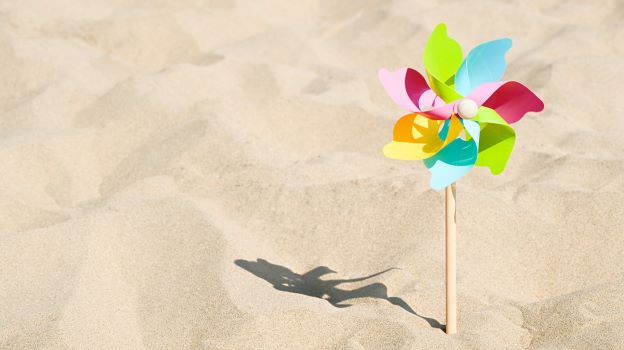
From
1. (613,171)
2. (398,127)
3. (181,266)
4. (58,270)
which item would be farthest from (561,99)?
(58,270)

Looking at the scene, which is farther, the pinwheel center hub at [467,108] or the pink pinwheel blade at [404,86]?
the pink pinwheel blade at [404,86]

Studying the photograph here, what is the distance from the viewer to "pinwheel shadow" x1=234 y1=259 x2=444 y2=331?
2760 millimetres

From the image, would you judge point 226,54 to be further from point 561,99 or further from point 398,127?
point 398,127

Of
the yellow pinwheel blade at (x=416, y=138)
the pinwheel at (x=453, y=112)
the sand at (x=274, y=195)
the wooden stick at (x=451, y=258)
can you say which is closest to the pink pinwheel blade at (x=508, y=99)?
the pinwheel at (x=453, y=112)

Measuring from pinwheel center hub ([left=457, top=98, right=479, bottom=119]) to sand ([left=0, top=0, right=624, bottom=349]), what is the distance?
0.68 m

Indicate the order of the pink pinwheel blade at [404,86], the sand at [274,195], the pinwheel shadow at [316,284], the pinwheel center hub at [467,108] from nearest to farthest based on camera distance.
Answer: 1. the pinwheel center hub at [467,108]
2. the pink pinwheel blade at [404,86]
3. the sand at [274,195]
4. the pinwheel shadow at [316,284]

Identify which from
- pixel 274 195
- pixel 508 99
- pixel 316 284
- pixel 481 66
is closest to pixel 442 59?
pixel 481 66

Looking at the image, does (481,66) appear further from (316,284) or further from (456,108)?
(316,284)

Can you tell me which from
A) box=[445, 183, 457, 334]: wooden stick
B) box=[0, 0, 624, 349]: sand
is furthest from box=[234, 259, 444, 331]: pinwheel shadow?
box=[445, 183, 457, 334]: wooden stick

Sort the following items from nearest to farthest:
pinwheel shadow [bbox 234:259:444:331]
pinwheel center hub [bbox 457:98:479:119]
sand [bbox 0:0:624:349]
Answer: pinwheel center hub [bbox 457:98:479:119] → sand [bbox 0:0:624:349] → pinwheel shadow [bbox 234:259:444:331]

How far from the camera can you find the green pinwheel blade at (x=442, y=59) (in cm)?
241

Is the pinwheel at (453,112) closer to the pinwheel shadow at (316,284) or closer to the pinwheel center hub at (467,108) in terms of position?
the pinwheel center hub at (467,108)

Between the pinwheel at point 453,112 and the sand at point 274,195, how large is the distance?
44cm

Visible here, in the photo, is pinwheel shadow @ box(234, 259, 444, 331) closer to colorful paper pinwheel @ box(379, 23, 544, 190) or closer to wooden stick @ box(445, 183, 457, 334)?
wooden stick @ box(445, 183, 457, 334)
